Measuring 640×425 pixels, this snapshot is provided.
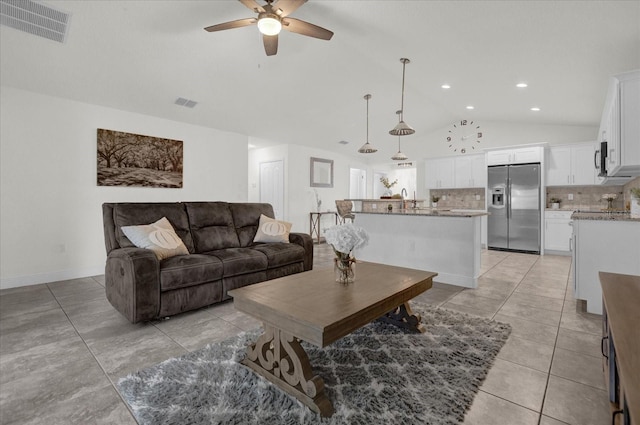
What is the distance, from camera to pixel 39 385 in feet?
5.80

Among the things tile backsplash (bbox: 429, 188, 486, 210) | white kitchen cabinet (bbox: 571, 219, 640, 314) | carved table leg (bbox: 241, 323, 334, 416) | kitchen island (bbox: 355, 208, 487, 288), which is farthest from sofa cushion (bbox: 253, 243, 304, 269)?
tile backsplash (bbox: 429, 188, 486, 210)

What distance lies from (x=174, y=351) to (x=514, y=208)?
6579mm

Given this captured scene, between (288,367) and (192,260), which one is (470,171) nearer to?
(192,260)

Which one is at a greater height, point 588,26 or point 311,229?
point 588,26

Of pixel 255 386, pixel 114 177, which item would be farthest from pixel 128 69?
pixel 255 386

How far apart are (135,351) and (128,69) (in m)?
3.35

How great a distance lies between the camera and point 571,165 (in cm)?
596

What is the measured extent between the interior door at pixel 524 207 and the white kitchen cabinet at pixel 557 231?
21 centimetres

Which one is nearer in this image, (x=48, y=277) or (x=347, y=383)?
(x=347, y=383)

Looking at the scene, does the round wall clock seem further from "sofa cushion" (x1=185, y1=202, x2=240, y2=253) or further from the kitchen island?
"sofa cushion" (x1=185, y1=202, x2=240, y2=253)

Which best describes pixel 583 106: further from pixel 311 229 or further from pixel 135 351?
pixel 135 351

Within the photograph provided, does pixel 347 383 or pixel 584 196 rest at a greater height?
pixel 584 196

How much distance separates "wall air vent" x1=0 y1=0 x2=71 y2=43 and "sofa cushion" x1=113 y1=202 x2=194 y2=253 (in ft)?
5.88

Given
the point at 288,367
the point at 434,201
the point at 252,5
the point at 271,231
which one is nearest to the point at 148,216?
the point at 271,231
